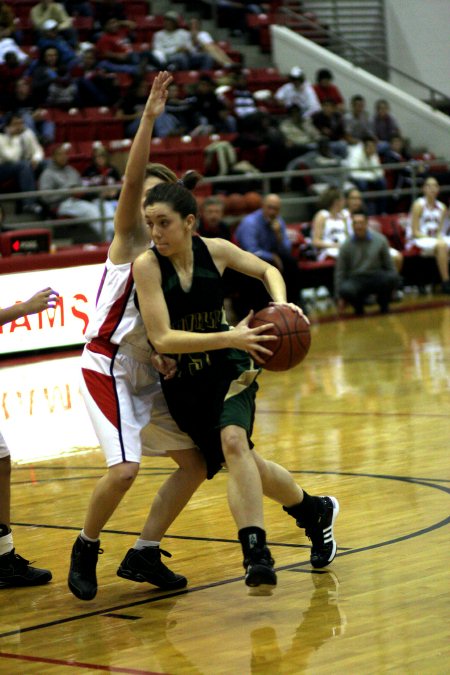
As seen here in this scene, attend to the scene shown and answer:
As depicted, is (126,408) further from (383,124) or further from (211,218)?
(383,124)

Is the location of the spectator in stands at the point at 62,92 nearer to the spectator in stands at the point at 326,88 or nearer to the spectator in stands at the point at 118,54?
the spectator in stands at the point at 118,54

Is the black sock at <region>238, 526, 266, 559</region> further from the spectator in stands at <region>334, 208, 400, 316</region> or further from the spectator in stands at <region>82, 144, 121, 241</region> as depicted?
the spectator in stands at <region>334, 208, 400, 316</region>

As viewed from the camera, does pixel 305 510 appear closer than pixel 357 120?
Yes

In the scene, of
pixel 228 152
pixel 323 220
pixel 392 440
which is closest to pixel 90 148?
pixel 228 152

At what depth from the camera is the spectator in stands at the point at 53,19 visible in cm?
1748

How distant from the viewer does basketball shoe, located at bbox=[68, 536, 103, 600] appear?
456 centimetres

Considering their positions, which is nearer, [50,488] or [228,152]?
[50,488]

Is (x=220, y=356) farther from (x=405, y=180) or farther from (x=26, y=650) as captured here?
(x=405, y=180)

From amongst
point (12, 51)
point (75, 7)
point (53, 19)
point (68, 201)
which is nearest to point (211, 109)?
point (53, 19)

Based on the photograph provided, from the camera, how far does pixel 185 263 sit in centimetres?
461

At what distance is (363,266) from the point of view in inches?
585

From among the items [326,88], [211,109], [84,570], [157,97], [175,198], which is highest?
[157,97]

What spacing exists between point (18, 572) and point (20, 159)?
1033 cm

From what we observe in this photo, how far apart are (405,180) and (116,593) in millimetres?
14598
